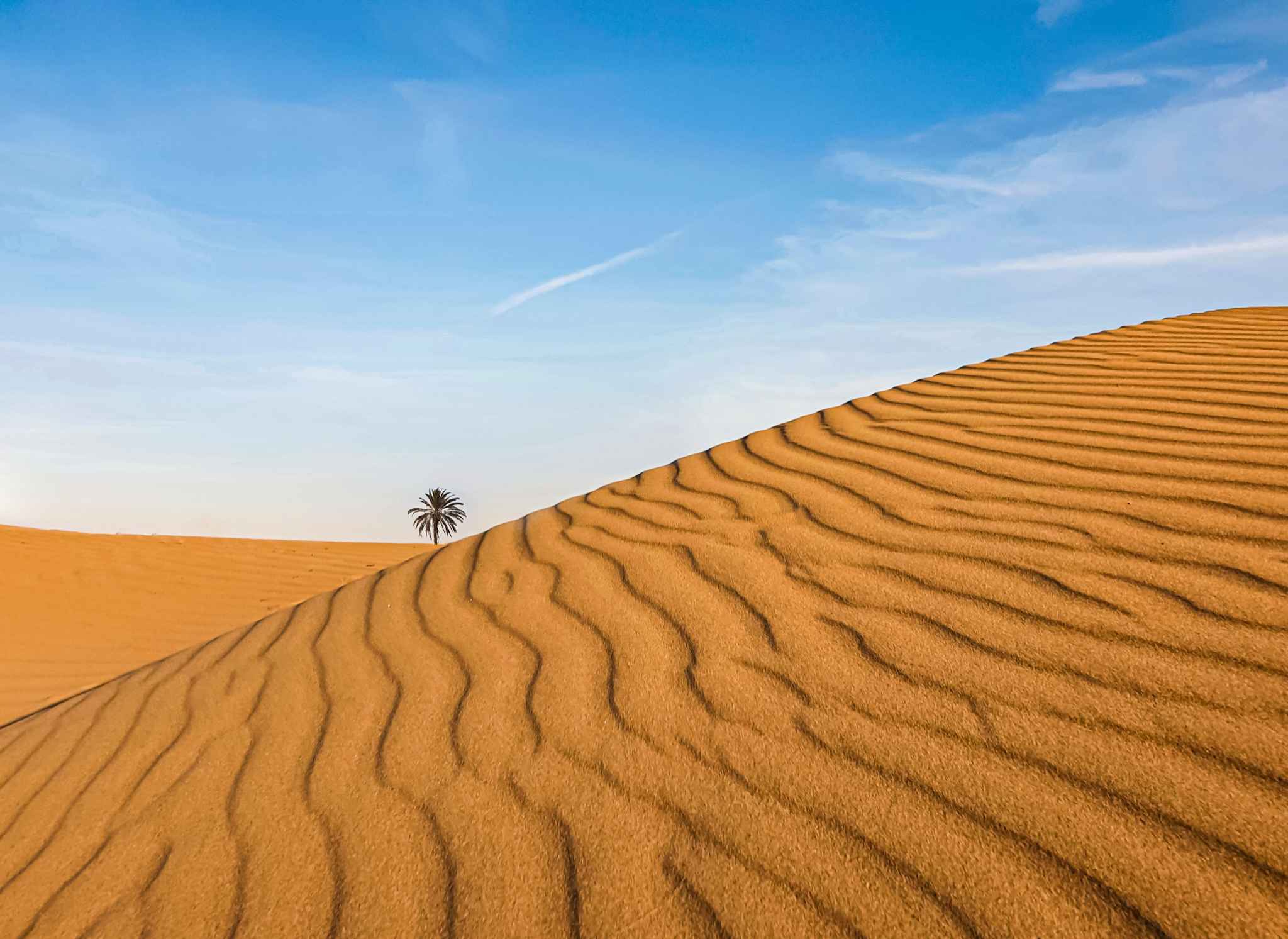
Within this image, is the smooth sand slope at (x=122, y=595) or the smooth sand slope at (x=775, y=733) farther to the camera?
the smooth sand slope at (x=122, y=595)

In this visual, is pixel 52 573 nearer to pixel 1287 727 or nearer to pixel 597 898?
pixel 597 898

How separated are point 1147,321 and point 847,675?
505 centimetres

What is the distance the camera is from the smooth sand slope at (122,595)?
617 centimetres

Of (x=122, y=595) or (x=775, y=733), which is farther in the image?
(x=122, y=595)

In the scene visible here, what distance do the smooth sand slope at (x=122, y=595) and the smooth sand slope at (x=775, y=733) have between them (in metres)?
3.28

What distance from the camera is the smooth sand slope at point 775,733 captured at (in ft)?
4.19

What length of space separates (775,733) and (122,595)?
369 inches

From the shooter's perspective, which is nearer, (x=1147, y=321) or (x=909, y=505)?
(x=909, y=505)

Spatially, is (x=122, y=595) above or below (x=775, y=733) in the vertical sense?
below

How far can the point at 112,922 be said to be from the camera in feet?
5.36

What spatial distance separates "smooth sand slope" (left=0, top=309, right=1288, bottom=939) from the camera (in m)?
1.28

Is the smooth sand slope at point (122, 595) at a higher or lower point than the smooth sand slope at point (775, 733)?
lower

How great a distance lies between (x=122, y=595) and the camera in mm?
8852

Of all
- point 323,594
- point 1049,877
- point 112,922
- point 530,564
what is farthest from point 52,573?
point 1049,877
